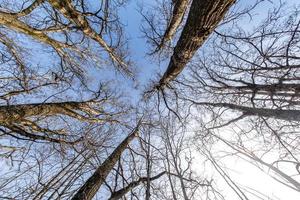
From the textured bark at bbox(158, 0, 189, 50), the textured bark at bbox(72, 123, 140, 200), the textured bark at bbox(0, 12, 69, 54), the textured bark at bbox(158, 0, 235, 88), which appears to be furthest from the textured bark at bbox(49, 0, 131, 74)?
the textured bark at bbox(72, 123, 140, 200)

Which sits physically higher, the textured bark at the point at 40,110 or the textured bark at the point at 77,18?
the textured bark at the point at 77,18

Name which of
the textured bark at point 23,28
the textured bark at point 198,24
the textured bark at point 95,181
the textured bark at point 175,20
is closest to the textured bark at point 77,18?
the textured bark at point 23,28

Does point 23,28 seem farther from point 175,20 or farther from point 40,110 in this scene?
point 175,20

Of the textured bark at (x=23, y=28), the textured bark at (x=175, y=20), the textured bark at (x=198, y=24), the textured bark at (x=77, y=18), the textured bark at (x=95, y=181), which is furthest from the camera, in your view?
the textured bark at (x=175, y=20)

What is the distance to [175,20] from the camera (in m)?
6.90

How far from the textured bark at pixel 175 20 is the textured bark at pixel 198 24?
1139 mm

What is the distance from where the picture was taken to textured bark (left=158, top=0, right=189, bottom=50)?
6.32 metres

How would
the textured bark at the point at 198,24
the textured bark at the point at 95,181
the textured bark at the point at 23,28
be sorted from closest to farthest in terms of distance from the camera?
the textured bark at the point at 198,24 → the textured bark at the point at 95,181 → the textured bark at the point at 23,28

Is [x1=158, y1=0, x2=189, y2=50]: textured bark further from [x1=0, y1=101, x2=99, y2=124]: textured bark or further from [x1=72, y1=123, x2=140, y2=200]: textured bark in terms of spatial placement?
[x1=72, y1=123, x2=140, y2=200]: textured bark

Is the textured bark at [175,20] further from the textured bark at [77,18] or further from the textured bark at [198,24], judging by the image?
the textured bark at [77,18]

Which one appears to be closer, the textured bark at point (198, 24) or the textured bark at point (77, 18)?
the textured bark at point (198, 24)

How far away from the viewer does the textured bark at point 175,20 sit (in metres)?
6.32

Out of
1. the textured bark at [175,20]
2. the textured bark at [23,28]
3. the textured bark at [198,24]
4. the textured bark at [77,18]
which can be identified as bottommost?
the textured bark at [23,28]

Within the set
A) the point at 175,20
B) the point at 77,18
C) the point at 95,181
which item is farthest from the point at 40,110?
the point at 175,20
